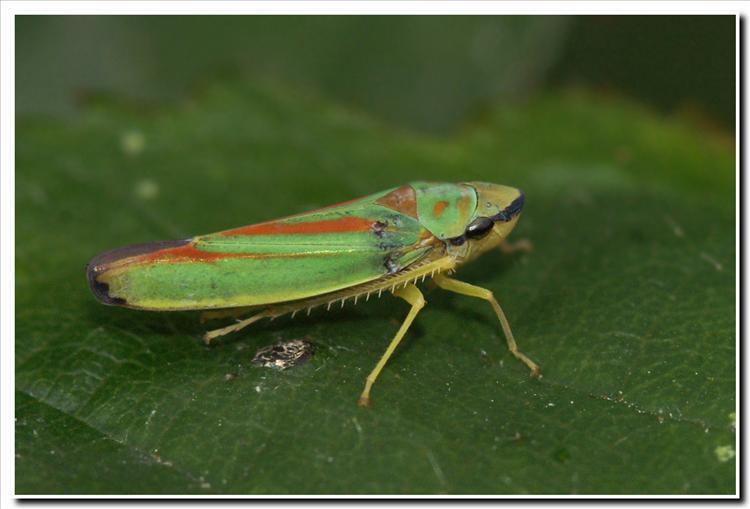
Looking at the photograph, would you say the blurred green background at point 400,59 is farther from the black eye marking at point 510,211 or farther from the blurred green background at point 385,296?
Result: the black eye marking at point 510,211

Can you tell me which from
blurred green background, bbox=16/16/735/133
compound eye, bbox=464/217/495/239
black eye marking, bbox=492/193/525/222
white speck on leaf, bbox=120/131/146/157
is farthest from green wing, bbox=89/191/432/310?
blurred green background, bbox=16/16/735/133

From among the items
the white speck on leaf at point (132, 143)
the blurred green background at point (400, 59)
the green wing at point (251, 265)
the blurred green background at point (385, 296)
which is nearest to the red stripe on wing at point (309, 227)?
the green wing at point (251, 265)

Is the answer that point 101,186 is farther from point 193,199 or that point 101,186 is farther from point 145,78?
point 145,78

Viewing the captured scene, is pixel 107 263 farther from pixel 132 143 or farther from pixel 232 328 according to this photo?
pixel 132 143

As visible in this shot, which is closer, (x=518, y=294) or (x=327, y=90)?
(x=518, y=294)

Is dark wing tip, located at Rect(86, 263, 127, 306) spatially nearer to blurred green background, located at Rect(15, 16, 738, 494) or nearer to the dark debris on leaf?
blurred green background, located at Rect(15, 16, 738, 494)

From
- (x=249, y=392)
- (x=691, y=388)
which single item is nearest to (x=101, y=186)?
(x=249, y=392)
